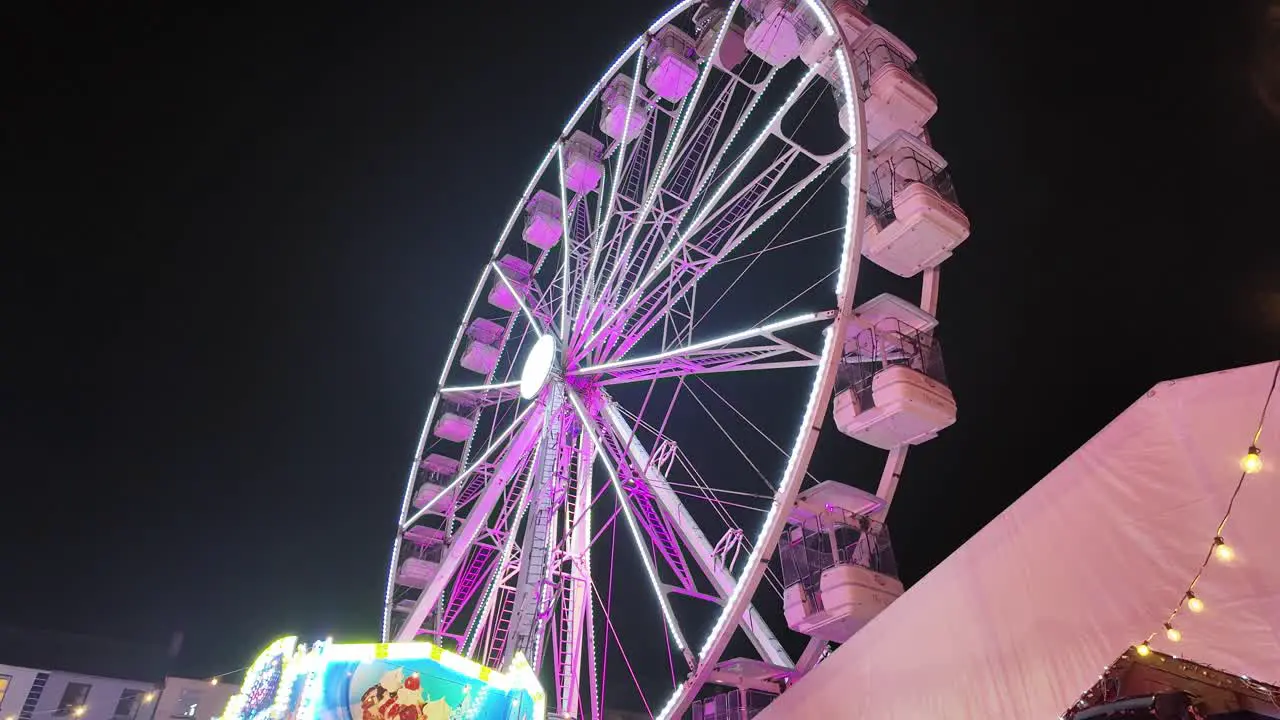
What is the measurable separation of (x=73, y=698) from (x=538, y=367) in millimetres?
21985

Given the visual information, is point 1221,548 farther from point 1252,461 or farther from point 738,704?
point 738,704

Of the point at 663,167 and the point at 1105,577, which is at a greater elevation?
the point at 663,167

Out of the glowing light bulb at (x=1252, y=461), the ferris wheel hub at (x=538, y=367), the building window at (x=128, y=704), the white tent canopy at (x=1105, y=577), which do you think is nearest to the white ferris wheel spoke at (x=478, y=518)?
the ferris wheel hub at (x=538, y=367)

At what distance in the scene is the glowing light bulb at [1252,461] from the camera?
446cm

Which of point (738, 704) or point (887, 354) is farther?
point (738, 704)

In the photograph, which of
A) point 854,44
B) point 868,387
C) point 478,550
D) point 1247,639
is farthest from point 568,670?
point 854,44

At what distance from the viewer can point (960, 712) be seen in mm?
5375

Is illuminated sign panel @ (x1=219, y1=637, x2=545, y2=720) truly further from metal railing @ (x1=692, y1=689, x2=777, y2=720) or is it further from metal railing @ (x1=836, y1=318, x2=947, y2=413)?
metal railing @ (x1=836, y1=318, x2=947, y2=413)

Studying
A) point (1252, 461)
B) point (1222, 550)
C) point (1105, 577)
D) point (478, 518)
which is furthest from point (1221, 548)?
point (478, 518)

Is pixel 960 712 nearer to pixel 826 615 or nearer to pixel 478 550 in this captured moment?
pixel 826 615

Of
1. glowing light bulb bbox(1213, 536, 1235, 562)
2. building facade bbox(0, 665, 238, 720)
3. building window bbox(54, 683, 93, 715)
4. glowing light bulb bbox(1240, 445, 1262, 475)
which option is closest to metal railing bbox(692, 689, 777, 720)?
glowing light bulb bbox(1213, 536, 1235, 562)

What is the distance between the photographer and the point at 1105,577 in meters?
5.04

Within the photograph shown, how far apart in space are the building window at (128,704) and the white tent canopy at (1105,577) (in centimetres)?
2616

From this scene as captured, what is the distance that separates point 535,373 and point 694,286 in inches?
101
